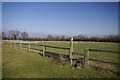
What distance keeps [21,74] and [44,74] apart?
1.22 m

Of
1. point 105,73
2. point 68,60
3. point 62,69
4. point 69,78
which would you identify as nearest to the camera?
point 69,78

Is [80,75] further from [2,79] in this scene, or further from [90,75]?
[2,79]

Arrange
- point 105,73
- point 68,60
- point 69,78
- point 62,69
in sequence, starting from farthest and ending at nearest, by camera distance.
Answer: point 68,60 < point 62,69 < point 105,73 < point 69,78

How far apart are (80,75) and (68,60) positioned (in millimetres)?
3488

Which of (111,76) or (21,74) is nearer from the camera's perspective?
(111,76)

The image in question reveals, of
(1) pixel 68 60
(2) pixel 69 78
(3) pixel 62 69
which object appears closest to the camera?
(2) pixel 69 78

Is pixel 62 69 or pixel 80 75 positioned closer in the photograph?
pixel 80 75

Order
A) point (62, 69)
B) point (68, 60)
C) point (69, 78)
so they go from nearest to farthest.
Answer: point (69, 78)
point (62, 69)
point (68, 60)

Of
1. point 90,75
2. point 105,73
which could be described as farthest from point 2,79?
point 105,73

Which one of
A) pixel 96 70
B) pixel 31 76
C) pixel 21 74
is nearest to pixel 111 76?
pixel 96 70

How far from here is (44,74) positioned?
10.1m

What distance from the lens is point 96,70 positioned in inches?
415

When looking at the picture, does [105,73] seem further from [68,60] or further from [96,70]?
Answer: [68,60]

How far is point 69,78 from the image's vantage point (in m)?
9.21
